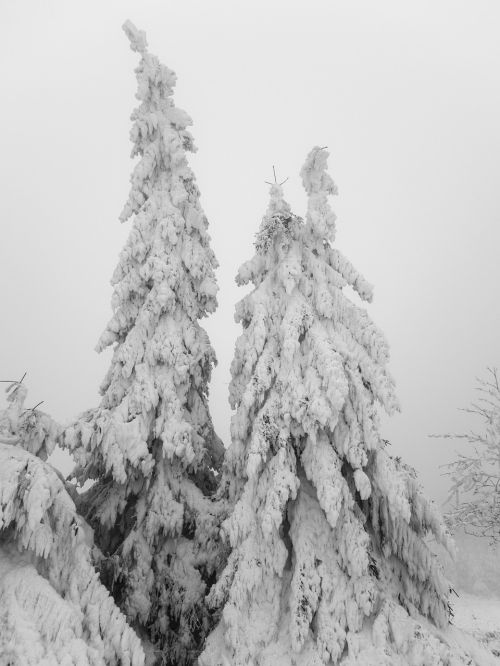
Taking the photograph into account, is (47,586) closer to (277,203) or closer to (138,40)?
(277,203)

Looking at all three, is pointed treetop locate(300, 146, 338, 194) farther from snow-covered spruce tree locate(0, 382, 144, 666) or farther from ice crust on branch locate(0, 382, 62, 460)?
snow-covered spruce tree locate(0, 382, 144, 666)

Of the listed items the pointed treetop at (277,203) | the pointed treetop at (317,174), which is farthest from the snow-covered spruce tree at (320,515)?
the pointed treetop at (317,174)

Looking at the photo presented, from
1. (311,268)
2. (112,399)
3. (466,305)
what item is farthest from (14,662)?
(466,305)

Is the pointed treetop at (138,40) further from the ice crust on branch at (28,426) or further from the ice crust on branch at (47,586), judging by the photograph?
the ice crust on branch at (47,586)

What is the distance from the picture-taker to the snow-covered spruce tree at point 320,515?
7426 millimetres

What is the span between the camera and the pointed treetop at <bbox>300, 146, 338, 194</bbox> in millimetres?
11945

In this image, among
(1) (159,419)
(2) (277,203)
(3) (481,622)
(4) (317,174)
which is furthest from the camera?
(3) (481,622)

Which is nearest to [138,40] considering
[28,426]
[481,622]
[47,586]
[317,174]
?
[317,174]

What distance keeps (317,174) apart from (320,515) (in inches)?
366

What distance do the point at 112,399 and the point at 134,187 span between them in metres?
6.60

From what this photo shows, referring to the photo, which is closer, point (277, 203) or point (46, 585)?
point (46, 585)

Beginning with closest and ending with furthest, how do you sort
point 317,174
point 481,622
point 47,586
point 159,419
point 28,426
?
point 47,586 → point 28,426 → point 159,419 → point 317,174 → point 481,622

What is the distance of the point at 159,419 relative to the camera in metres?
9.86

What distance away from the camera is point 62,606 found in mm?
6250
